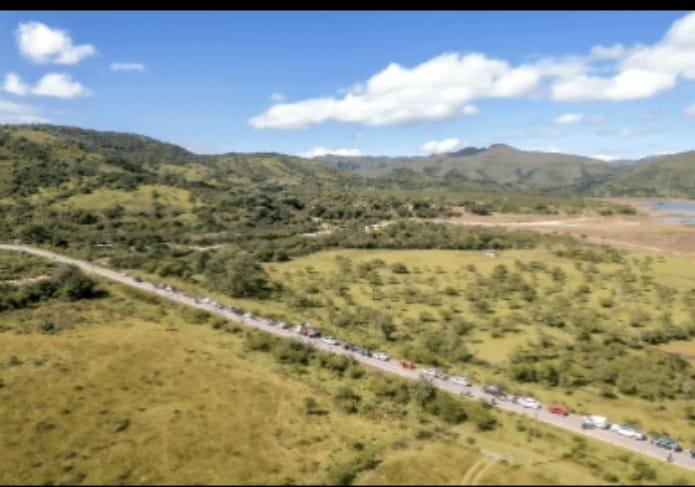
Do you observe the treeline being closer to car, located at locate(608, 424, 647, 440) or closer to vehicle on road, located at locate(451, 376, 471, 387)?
vehicle on road, located at locate(451, 376, 471, 387)

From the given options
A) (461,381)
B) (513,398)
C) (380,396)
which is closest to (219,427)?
(380,396)

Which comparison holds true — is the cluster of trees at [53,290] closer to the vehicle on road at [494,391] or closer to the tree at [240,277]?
the tree at [240,277]

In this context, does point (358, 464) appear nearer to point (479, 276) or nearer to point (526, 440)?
point (526, 440)

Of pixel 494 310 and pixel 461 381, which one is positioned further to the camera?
pixel 494 310

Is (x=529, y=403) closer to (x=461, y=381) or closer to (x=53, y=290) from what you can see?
(x=461, y=381)

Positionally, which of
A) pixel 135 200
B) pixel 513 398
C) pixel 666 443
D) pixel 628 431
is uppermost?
pixel 135 200

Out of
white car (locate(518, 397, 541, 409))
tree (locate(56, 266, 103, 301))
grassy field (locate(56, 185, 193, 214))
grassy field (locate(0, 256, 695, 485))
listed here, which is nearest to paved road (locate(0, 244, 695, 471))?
white car (locate(518, 397, 541, 409))

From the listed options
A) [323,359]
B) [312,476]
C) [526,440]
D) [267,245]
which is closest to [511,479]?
[312,476]
